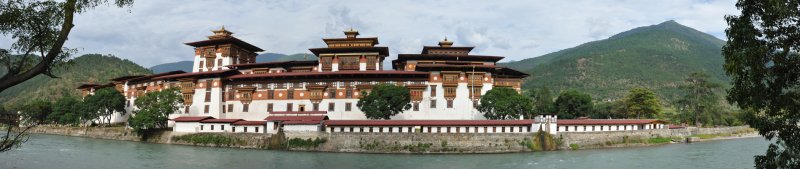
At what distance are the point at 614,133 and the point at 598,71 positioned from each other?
119 metres

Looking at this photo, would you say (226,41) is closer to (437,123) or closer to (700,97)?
(437,123)

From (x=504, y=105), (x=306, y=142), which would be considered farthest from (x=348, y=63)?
(x=504, y=105)

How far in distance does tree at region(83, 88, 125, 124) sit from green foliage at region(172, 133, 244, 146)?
68.4 feet

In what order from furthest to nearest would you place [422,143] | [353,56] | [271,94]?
[353,56] < [271,94] < [422,143]

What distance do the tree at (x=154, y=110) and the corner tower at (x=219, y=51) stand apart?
43.5 feet

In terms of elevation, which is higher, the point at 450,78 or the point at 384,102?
the point at 450,78

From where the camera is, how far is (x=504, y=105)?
5619 cm

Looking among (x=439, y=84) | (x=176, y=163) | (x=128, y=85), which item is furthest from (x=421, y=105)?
(x=128, y=85)

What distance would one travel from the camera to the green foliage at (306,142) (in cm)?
5025

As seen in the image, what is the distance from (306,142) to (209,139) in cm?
1138

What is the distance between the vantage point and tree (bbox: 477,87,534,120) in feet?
185

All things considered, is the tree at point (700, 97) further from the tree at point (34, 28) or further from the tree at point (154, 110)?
the tree at point (34, 28)

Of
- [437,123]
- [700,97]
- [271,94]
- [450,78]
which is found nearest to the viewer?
[437,123]

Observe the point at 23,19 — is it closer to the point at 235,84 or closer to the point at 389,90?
the point at 389,90
